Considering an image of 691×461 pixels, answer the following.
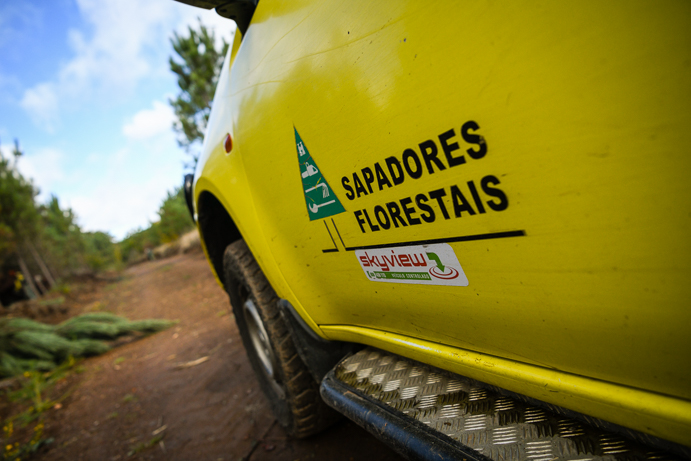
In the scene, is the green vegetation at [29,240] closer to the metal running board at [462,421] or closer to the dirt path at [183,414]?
the dirt path at [183,414]

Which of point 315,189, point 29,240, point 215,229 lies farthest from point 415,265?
point 29,240

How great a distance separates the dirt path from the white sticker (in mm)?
1190

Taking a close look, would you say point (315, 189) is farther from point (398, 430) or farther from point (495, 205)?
point (398, 430)

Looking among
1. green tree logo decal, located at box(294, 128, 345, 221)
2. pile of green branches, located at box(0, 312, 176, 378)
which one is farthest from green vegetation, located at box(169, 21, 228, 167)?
green tree logo decal, located at box(294, 128, 345, 221)

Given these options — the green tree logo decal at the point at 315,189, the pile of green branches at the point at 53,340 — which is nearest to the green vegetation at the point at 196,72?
the pile of green branches at the point at 53,340

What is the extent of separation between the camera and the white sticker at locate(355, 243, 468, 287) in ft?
2.64

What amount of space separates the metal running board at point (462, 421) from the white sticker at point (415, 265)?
13.9 inches

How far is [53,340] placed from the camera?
17.0 ft

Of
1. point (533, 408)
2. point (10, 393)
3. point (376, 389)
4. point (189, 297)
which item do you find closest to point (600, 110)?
point (533, 408)

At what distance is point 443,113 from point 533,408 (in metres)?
0.76

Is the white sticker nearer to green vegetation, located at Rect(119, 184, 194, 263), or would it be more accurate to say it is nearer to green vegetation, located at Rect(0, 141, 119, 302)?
green vegetation, located at Rect(0, 141, 119, 302)

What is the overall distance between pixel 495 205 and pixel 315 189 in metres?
0.60

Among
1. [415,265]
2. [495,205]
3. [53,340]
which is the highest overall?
[495,205]

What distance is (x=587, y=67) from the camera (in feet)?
1.64
